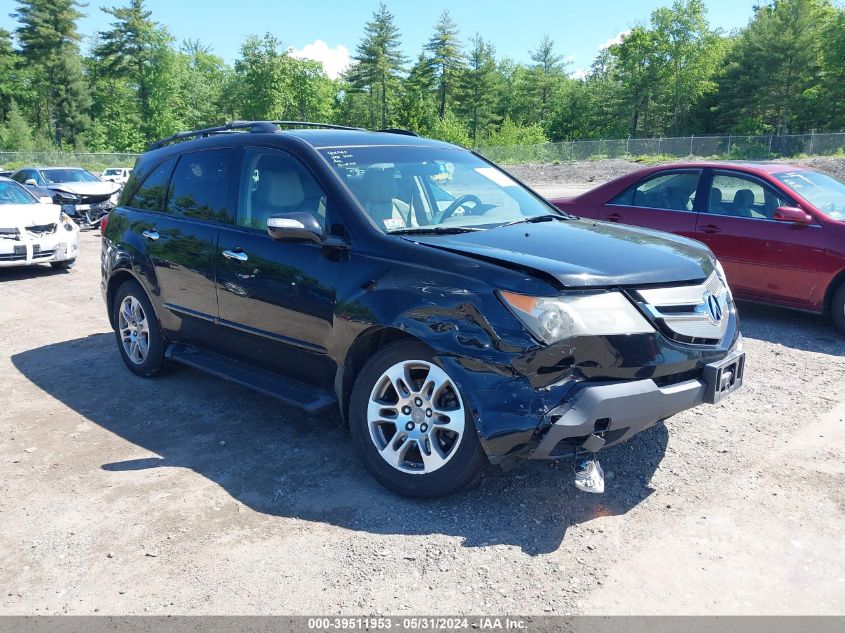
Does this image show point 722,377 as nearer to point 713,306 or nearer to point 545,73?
point 713,306

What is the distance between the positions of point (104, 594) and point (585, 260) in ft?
8.83

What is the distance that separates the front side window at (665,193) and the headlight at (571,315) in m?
5.10

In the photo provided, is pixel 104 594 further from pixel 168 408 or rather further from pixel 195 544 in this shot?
pixel 168 408

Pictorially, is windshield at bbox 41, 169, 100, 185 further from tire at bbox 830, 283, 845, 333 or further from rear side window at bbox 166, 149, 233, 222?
tire at bbox 830, 283, 845, 333

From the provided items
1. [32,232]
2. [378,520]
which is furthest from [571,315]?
[32,232]

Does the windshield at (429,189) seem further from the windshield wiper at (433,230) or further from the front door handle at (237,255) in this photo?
the front door handle at (237,255)

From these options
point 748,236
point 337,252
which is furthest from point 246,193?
point 748,236

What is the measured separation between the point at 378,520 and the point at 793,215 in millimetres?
5648

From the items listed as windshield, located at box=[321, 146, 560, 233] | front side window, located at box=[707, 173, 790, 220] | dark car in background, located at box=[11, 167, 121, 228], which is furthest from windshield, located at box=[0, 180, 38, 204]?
front side window, located at box=[707, 173, 790, 220]


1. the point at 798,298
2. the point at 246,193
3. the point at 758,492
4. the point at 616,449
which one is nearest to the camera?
the point at 758,492

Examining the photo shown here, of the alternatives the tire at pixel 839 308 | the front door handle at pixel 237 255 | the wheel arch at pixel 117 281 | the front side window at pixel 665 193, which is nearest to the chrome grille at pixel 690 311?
the front door handle at pixel 237 255

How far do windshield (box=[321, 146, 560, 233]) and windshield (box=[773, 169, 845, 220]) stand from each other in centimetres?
383

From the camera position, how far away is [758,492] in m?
3.77

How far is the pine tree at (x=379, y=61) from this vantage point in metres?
78.2
